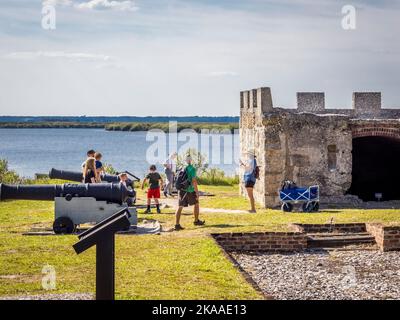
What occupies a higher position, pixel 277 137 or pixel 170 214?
pixel 277 137

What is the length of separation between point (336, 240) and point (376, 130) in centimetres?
637

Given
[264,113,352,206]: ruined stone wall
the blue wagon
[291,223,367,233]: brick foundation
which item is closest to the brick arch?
[264,113,352,206]: ruined stone wall

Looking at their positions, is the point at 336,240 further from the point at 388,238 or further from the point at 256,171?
the point at 256,171

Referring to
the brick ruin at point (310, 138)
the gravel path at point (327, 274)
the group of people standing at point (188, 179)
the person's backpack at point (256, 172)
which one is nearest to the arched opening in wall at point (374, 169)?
the brick ruin at point (310, 138)

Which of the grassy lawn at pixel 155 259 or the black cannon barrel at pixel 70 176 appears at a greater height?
the black cannon barrel at pixel 70 176

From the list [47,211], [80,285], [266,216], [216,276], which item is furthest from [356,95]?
[80,285]

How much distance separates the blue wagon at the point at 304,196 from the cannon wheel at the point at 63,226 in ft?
19.0

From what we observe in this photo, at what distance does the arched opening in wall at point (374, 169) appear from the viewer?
2525cm

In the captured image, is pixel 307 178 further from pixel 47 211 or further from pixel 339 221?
pixel 47 211

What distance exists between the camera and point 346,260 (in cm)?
1454

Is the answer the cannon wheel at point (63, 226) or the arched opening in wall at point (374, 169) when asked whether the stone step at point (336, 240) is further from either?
the arched opening in wall at point (374, 169)

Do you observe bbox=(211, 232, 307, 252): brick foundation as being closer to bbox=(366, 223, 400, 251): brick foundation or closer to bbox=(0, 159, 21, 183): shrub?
bbox=(366, 223, 400, 251): brick foundation

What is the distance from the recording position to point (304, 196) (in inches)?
755
